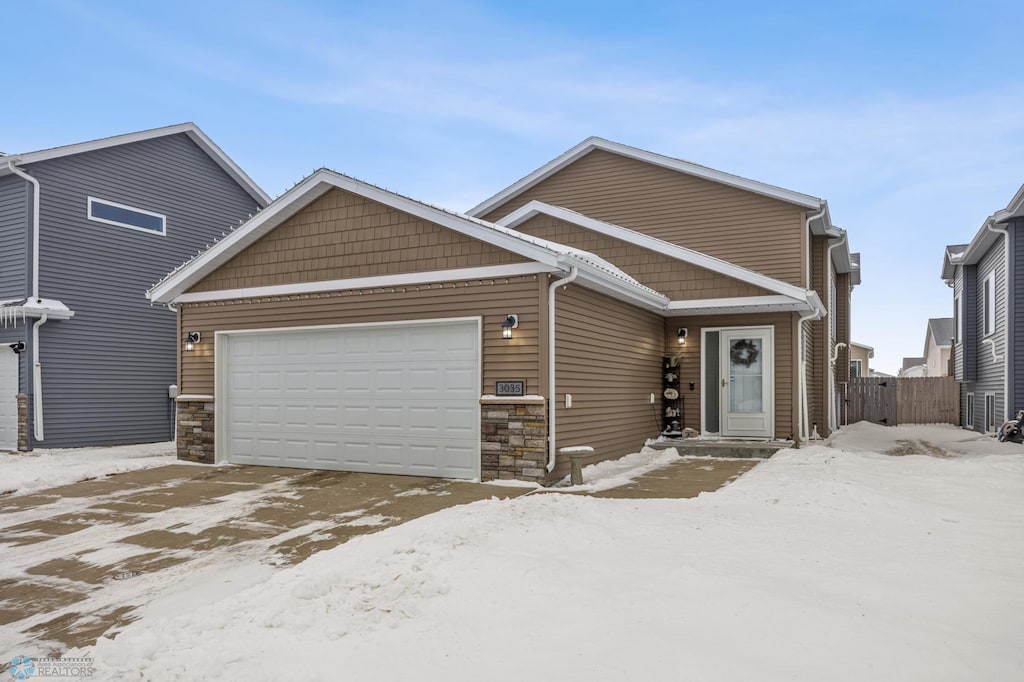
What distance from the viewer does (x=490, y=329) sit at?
891 centimetres

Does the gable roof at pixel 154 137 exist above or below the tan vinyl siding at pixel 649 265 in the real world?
above

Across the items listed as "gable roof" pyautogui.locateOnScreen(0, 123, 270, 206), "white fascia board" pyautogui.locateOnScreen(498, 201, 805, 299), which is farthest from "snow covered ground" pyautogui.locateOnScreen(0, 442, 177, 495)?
"white fascia board" pyautogui.locateOnScreen(498, 201, 805, 299)

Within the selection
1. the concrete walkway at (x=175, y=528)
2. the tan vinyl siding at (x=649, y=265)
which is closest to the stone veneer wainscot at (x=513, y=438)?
the concrete walkway at (x=175, y=528)

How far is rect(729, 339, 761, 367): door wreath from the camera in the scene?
12.8 metres

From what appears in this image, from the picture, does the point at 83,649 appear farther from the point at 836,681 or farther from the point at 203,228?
the point at 203,228

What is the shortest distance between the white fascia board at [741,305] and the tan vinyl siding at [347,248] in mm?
4753

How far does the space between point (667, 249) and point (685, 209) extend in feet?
7.87

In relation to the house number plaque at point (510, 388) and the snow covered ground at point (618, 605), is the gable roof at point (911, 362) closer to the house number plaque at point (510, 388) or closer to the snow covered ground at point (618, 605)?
the house number plaque at point (510, 388)

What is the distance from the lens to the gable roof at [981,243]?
42.7ft

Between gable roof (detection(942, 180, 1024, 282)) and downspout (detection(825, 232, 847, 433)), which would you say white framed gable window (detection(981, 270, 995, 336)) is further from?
downspout (detection(825, 232, 847, 433))

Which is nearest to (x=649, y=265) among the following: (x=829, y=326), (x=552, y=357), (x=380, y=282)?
(x=552, y=357)

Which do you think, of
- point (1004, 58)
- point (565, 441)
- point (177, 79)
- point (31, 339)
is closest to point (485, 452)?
point (565, 441)

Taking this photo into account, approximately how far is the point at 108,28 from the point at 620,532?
21.9 m

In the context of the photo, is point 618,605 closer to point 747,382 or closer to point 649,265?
point 649,265
